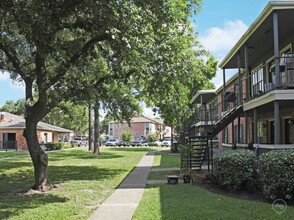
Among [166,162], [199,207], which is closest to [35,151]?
[199,207]

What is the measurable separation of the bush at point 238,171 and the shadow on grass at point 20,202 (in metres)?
4.97

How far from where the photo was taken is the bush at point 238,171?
11.9m

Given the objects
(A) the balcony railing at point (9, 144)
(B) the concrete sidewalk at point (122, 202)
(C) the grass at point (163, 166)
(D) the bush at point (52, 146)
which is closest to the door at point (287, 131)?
(C) the grass at point (163, 166)

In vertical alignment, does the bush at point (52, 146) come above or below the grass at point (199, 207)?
below

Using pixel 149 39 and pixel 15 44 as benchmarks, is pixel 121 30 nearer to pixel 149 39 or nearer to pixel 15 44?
pixel 149 39

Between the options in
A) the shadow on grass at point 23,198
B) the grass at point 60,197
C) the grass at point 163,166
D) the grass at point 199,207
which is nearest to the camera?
the grass at point 199,207

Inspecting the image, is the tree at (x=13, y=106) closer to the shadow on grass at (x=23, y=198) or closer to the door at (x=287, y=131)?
the shadow on grass at (x=23, y=198)

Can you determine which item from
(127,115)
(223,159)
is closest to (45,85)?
(223,159)

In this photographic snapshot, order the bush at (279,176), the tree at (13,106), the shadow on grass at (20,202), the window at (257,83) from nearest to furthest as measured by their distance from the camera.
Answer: the shadow on grass at (20,202) < the bush at (279,176) < the window at (257,83) < the tree at (13,106)

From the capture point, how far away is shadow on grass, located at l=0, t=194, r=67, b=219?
978cm

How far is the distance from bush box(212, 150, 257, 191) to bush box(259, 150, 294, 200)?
1183 mm

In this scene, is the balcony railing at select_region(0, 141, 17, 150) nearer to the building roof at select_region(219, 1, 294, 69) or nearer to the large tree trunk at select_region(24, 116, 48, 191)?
the building roof at select_region(219, 1, 294, 69)

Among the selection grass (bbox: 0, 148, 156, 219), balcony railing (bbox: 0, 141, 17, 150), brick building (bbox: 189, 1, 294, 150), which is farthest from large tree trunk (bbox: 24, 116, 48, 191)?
balcony railing (bbox: 0, 141, 17, 150)

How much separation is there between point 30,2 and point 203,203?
6825 mm
